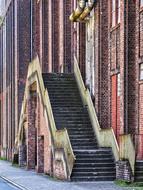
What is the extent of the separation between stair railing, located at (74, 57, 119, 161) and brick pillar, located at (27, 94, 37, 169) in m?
3.95

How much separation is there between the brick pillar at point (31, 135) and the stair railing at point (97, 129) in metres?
3.95

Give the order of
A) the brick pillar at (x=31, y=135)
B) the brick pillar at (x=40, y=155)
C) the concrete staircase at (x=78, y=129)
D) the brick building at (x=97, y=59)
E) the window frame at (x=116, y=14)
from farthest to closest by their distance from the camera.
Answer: the brick pillar at (x=31, y=135) → the brick pillar at (x=40, y=155) → the window frame at (x=116, y=14) → the brick building at (x=97, y=59) → the concrete staircase at (x=78, y=129)

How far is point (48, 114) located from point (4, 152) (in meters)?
34.0

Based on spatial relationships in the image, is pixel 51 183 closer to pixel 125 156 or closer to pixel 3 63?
pixel 125 156

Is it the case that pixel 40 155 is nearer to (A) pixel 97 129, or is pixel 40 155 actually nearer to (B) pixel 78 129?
(B) pixel 78 129

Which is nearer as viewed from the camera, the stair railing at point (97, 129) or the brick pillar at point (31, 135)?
the stair railing at point (97, 129)

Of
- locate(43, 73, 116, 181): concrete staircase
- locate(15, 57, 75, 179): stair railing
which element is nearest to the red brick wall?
locate(43, 73, 116, 181): concrete staircase

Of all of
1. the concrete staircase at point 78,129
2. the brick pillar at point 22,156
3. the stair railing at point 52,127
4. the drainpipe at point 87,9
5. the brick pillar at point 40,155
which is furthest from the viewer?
the brick pillar at point 22,156

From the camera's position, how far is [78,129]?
27297mm

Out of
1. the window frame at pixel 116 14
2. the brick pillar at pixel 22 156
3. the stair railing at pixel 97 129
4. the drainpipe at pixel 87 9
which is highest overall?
the drainpipe at pixel 87 9

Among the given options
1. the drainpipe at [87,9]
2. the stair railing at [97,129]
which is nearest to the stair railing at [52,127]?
the stair railing at [97,129]

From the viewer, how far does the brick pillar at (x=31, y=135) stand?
35.2 m

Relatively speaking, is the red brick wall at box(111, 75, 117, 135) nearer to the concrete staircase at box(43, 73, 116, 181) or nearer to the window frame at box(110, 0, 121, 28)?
the concrete staircase at box(43, 73, 116, 181)

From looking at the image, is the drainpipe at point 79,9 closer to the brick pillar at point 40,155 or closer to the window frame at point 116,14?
the window frame at point 116,14
